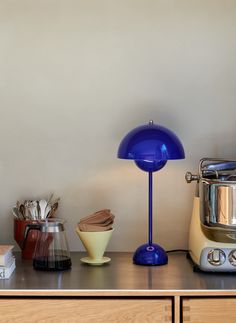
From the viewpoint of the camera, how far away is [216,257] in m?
1.81

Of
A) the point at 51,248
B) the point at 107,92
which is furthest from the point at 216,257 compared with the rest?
the point at 107,92

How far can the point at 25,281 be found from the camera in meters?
1.74

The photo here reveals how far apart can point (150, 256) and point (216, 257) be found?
24 centimetres

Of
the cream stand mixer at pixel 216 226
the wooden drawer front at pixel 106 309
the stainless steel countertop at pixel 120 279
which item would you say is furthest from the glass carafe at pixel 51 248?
the cream stand mixer at pixel 216 226

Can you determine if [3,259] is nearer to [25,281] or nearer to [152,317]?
[25,281]

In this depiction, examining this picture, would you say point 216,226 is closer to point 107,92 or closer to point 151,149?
point 151,149

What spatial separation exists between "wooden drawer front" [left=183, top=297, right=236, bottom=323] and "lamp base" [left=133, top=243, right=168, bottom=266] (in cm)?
31

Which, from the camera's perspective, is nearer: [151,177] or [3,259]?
[3,259]

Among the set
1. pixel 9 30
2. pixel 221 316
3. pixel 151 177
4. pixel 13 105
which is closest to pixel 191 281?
pixel 221 316

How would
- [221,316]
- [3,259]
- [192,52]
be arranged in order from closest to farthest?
[221,316] < [3,259] < [192,52]

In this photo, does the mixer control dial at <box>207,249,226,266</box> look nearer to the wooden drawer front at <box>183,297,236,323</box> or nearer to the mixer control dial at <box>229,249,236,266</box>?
the mixer control dial at <box>229,249,236,266</box>

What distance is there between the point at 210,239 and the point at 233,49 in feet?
2.51

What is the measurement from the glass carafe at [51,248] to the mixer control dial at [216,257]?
0.46m

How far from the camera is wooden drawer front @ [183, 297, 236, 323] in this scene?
1.64 metres
